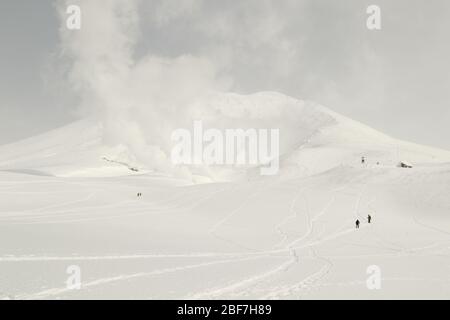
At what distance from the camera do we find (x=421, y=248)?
30.6m

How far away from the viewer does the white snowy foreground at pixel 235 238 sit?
46.9 feet

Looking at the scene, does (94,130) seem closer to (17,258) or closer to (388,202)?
(388,202)

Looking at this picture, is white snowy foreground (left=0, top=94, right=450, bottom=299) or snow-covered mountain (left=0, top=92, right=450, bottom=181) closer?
white snowy foreground (left=0, top=94, right=450, bottom=299)

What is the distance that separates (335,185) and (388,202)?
1112cm

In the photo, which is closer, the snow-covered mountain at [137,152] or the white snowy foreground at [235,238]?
the white snowy foreground at [235,238]

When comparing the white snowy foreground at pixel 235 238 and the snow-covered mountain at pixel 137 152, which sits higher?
the snow-covered mountain at pixel 137 152

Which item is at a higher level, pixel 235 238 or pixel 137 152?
pixel 137 152

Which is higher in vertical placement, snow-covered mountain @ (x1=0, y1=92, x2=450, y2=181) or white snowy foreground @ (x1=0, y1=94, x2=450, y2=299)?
snow-covered mountain @ (x1=0, y1=92, x2=450, y2=181)

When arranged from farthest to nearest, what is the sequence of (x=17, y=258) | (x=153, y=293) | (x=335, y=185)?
(x=335, y=185) < (x=17, y=258) < (x=153, y=293)

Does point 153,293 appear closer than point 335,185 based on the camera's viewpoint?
Yes

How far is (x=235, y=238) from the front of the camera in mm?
30469

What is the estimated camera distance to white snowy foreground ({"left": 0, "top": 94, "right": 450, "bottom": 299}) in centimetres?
1428

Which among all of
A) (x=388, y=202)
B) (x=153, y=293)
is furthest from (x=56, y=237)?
(x=388, y=202)

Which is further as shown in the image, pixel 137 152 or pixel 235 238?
pixel 137 152
